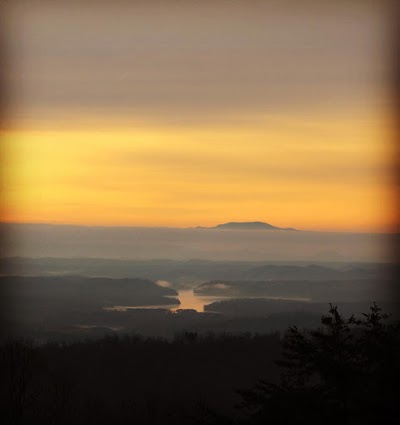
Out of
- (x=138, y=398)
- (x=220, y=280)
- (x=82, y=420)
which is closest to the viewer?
(x=220, y=280)

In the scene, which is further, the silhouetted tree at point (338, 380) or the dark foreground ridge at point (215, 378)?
the dark foreground ridge at point (215, 378)

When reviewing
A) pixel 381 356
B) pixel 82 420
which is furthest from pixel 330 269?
pixel 82 420

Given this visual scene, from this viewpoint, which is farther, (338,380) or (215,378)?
(215,378)

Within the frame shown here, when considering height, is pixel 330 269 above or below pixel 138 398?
above

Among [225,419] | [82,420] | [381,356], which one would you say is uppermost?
[381,356]

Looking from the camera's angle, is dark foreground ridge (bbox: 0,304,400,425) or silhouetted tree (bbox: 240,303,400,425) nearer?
silhouetted tree (bbox: 240,303,400,425)

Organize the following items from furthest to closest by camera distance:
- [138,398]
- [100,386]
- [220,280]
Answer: [100,386]
[138,398]
[220,280]

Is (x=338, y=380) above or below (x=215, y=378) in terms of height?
above

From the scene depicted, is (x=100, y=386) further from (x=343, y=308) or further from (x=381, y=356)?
(x=381, y=356)
